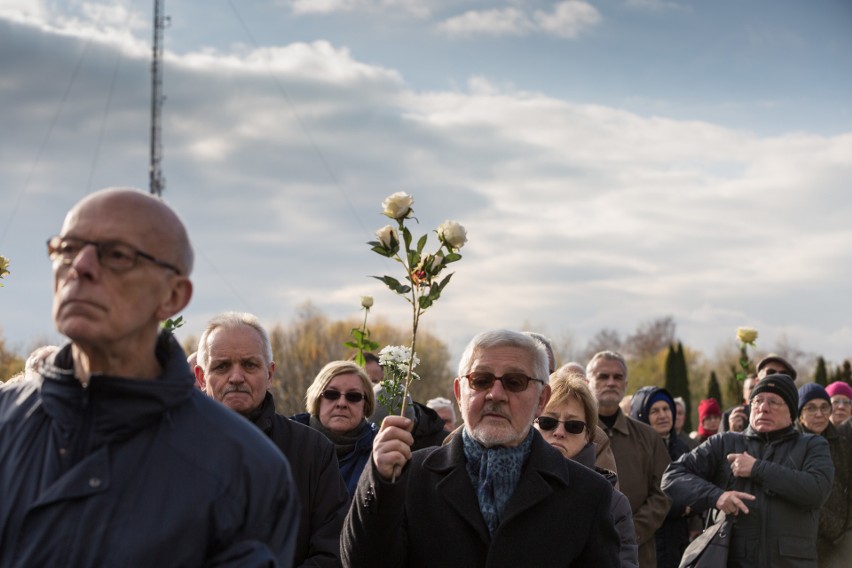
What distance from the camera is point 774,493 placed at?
879cm

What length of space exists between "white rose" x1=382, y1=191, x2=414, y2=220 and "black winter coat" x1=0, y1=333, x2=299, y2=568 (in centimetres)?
174

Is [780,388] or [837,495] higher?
[780,388]

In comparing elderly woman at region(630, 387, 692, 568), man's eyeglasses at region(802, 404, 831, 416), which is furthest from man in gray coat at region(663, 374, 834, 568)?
man's eyeglasses at region(802, 404, 831, 416)

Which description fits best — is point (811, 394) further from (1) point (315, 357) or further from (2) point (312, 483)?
(1) point (315, 357)

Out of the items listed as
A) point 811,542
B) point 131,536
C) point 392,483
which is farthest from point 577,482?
point 811,542

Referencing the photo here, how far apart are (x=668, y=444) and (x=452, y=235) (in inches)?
279

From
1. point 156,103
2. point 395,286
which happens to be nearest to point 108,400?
point 395,286

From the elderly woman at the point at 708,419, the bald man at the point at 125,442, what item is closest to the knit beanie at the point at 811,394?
the elderly woman at the point at 708,419

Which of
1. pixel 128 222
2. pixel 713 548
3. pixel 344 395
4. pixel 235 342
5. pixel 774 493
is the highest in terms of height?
pixel 128 222

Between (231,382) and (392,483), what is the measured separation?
1905mm

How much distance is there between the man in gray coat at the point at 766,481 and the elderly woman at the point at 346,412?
9.19 feet

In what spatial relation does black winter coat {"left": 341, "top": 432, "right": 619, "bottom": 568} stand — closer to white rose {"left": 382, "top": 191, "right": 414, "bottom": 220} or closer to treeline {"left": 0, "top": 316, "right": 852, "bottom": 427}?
white rose {"left": 382, "top": 191, "right": 414, "bottom": 220}

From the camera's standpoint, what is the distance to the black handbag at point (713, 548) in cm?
853

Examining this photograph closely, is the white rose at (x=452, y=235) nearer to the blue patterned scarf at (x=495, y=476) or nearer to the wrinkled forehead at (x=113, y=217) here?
the blue patterned scarf at (x=495, y=476)
